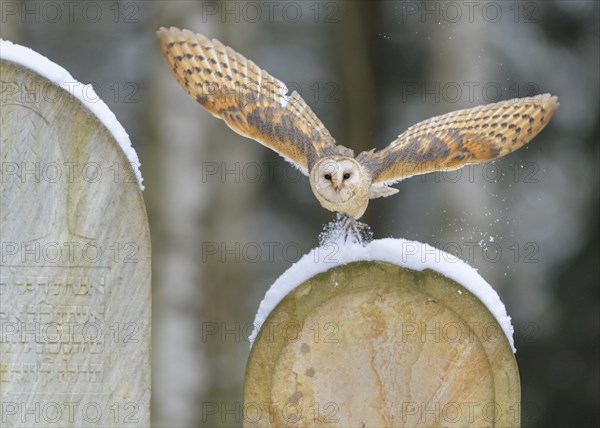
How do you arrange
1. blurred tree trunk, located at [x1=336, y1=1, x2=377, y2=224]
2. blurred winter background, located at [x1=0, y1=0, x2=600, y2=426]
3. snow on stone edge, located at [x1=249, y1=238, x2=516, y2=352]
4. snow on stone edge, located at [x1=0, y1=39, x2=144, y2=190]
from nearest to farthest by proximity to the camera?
snow on stone edge, located at [x1=249, y1=238, x2=516, y2=352]
snow on stone edge, located at [x1=0, y1=39, x2=144, y2=190]
blurred winter background, located at [x1=0, y1=0, x2=600, y2=426]
blurred tree trunk, located at [x1=336, y1=1, x2=377, y2=224]

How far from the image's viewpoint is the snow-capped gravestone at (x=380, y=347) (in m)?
2.92

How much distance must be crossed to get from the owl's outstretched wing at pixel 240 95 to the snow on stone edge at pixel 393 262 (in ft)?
1.43

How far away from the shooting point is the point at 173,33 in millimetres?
3264

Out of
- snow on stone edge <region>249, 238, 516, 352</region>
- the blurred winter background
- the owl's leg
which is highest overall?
the blurred winter background

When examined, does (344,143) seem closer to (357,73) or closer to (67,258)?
(357,73)

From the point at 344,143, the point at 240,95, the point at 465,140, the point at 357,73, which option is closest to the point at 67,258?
the point at 240,95

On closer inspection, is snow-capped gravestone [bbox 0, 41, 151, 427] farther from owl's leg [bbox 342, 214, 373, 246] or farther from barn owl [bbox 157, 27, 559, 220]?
owl's leg [bbox 342, 214, 373, 246]

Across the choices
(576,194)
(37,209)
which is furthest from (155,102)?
(37,209)

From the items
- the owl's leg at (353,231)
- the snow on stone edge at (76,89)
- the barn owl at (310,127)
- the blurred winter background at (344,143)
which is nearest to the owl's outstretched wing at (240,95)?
the barn owl at (310,127)

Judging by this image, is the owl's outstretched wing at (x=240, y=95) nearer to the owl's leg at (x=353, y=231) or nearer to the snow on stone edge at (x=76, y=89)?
the owl's leg at (x=353, y=231)

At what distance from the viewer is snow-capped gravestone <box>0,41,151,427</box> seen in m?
3.03

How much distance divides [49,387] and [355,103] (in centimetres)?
345

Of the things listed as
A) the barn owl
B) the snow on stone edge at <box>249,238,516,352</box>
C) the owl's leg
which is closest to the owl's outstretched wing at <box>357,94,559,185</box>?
the barn owl

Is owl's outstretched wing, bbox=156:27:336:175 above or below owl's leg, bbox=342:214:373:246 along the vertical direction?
above
